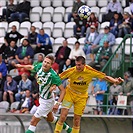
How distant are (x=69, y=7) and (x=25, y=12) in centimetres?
177

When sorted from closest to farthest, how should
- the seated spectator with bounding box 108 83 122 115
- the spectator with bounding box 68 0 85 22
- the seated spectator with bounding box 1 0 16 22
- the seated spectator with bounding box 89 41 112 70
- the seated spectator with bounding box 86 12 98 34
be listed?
the seated spectator with bounding box 108 83 122 115 < the seated spectator with bounding box 89 41 112 70 < the seated spectator with bounding box 86 12 98 34 < the spectator with bounding box 68 0 85 22 < the seated spectator with bounding box 1 0 16 22

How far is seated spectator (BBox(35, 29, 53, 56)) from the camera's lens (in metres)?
23.7

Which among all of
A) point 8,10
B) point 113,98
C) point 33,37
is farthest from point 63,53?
point 8,10

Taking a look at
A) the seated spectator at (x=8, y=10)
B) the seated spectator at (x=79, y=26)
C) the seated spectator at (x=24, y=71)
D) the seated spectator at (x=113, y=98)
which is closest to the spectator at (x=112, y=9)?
the seated spectator at (x=79, y=26)

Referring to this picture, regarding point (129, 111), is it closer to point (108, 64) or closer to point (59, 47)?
point (108, 64)

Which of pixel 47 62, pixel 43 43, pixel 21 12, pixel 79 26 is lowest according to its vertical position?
pixel 43 43

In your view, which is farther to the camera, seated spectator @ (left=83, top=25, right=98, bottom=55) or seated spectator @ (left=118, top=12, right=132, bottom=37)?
seated spectator @ (left=118, top=12, right=132, bottom=37)

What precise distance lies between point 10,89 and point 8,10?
529 cm

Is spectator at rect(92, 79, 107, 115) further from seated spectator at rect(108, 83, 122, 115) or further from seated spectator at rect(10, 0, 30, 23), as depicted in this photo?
seated spectator at rect(10, 0, 30, 23)

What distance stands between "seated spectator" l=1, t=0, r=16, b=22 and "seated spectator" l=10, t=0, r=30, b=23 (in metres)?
0.19

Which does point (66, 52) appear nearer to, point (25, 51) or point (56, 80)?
point (25, 51)

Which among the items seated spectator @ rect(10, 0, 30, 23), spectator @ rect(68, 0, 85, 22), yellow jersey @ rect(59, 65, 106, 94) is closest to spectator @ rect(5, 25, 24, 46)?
seated spectator @ rect(10, 0, 30, 23)

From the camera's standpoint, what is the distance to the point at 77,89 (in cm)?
1480

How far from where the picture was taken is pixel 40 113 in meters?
14.4
